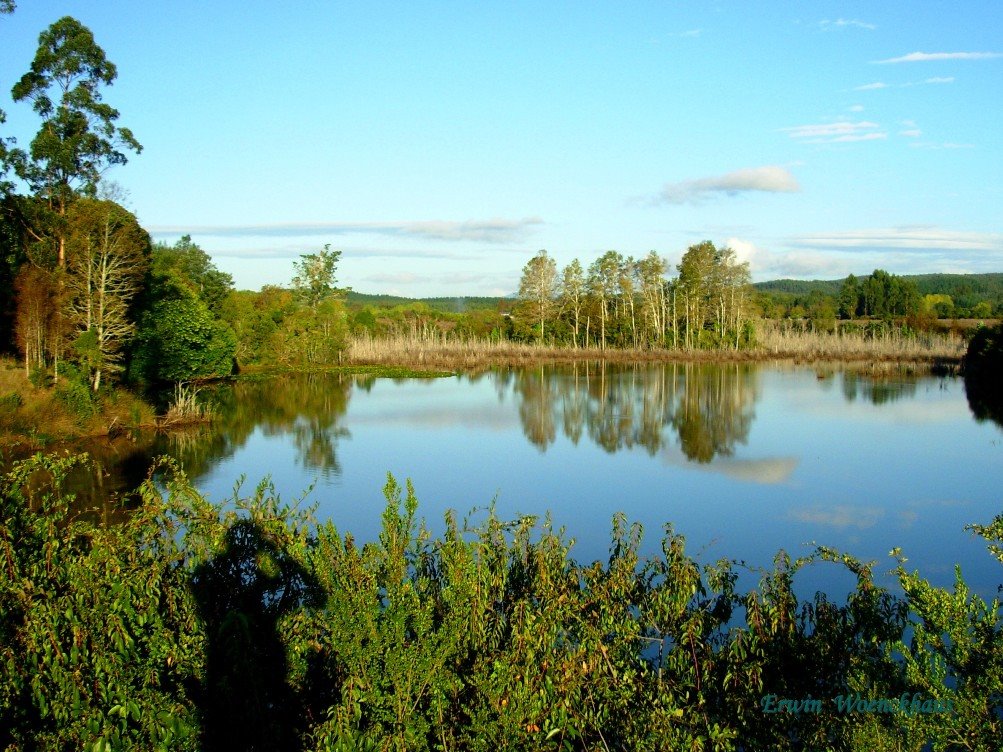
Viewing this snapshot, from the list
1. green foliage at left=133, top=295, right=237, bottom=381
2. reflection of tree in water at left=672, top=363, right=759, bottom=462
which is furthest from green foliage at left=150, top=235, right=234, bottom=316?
reflection of tree in water at left=672, top=363, right=759, bottom=462

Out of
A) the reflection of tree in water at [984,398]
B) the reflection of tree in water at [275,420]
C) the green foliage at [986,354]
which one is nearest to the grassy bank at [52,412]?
the reflection of tree in water at [275,420]

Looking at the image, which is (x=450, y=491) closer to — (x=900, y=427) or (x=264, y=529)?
(x=264, y=529)

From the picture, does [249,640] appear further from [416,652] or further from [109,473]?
[109,473]

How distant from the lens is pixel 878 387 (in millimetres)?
29406

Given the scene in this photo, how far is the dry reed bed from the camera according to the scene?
39.3 meters

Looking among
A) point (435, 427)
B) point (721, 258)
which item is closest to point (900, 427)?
point (435, 427)

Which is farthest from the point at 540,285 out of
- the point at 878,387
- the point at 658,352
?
the point at 878,387

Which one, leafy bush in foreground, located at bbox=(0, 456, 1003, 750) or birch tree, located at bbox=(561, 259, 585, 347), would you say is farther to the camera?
birch tree, located at bbox=(561, 259, 585, 347)

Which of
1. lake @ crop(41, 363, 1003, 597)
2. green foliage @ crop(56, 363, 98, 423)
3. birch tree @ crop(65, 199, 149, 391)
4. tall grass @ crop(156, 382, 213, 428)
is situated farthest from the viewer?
tall grass @ crop(156, 382, 213, 428)

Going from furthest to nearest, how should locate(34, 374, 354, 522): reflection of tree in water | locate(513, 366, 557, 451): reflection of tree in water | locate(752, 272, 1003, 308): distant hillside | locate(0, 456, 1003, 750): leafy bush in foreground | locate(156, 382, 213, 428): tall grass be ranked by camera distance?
locate(752, 272, 1003, 308): distant hillside
locate(156, 382, 213, 428): tall grass
locate(513, 366, 557, 451): reflection of tree in water
locate(34, 374, 354, 522): reflection of tree in water
locate(0, 456, 1003, 750): leafy bush in foreground

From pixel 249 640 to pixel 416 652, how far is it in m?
0.73

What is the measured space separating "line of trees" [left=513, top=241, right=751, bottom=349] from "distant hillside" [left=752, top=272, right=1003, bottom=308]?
37.9 m

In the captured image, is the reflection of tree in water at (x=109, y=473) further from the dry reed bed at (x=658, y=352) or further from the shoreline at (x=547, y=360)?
the dry reed bed at (x=658, y=352)

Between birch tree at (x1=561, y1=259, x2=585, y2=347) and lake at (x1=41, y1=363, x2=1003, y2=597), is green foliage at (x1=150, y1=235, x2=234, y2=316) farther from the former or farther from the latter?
birch tree at (x1=561, y1=259, x2=585, y2=347)
